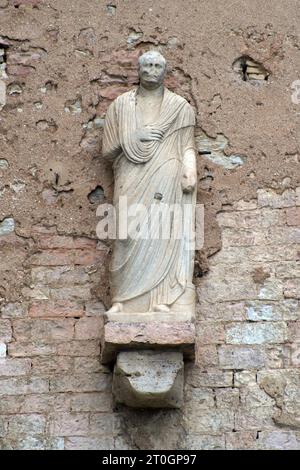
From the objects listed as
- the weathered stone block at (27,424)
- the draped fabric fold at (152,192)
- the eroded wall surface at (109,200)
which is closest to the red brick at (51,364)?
the eroded wall surface at (109,200)

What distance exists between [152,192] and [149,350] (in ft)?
2.93

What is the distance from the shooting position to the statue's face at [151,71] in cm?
811

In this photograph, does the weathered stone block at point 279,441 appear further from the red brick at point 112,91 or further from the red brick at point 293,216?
the red brick at point 112,91

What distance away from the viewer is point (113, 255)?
7.93 meters

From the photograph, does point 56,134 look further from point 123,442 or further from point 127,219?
point 123,442

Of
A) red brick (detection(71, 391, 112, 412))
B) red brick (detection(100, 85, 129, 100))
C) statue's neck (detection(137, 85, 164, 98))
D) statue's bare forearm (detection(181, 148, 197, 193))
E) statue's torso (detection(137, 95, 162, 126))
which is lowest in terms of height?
red brick (detection(71, 391, 112, 412))

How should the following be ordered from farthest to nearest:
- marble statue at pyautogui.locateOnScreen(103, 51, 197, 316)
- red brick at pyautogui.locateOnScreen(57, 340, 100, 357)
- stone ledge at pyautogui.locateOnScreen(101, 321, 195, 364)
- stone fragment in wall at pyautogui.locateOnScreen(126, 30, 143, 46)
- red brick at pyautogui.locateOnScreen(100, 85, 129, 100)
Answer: stone fragment in wall at pyautogui.locateOnScreen(126, 30, 143, 46)
red brick at pyautogui.locateOnScreen(100, 85, 129, 100)
red brick at pyautogui.locateOnScreen(57, 340, 100, 357)
marble statue at pyautogui.locateOnScreen(103, 51, 197, 316)
stone ledge at pyautogui.locateOnScreen(101, 321, 195, 364)

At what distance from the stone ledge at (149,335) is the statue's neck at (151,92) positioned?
4.49ft

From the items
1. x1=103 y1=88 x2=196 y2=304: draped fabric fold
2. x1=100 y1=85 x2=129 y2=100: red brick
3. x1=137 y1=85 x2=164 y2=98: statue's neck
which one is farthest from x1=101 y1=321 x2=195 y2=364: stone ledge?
x1=100 y1=85 x2=129 y2=100: red brick

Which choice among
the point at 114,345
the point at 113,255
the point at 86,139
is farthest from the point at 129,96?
the point at 114,345

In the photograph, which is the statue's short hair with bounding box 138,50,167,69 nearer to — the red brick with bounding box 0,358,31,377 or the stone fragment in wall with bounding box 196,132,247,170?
the stone fragment in wall with bounding box 196,132,247,170

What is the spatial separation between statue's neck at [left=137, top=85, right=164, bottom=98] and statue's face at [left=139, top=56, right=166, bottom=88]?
0.11ft

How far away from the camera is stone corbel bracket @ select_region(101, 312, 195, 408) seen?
7.60 m

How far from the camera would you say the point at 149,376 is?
7.63 metres
